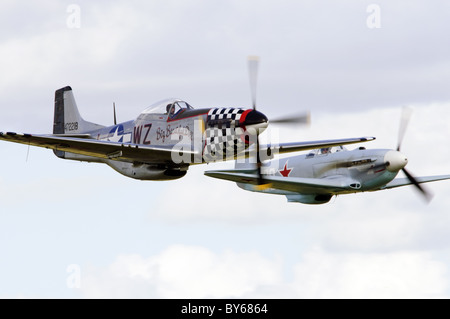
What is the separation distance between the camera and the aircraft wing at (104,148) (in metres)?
30.0

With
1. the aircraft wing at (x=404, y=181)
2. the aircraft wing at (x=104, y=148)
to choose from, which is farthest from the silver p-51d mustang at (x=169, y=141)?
the aircraft wing at (x=404, y=181)

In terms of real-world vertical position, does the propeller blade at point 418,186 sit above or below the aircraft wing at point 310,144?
below

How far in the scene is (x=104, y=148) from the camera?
31125 mm

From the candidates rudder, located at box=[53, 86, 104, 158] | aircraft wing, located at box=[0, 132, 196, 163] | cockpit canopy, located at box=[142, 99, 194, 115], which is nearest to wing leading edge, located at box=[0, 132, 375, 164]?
aircraft wing, located at box=[0, 132, 196, 163]

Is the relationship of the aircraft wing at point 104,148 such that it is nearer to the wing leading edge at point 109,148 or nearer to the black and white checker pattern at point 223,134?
the wing leading edge at point 109,148

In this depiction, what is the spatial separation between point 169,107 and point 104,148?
2.48 meters

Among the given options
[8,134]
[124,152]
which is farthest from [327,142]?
[8,134]

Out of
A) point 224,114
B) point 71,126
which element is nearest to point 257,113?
point 224,114

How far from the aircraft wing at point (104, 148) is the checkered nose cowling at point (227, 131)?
81 centimetres

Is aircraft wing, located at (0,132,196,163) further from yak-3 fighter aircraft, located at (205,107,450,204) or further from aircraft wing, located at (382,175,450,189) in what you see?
aircraft wing, located at (382,175,450,189)

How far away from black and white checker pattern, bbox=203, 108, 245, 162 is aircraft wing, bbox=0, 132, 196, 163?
0.75 metres

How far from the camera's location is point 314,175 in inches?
1646

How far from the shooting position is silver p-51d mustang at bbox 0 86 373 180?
2933 centimetres

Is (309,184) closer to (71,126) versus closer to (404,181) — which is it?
(404,181)
